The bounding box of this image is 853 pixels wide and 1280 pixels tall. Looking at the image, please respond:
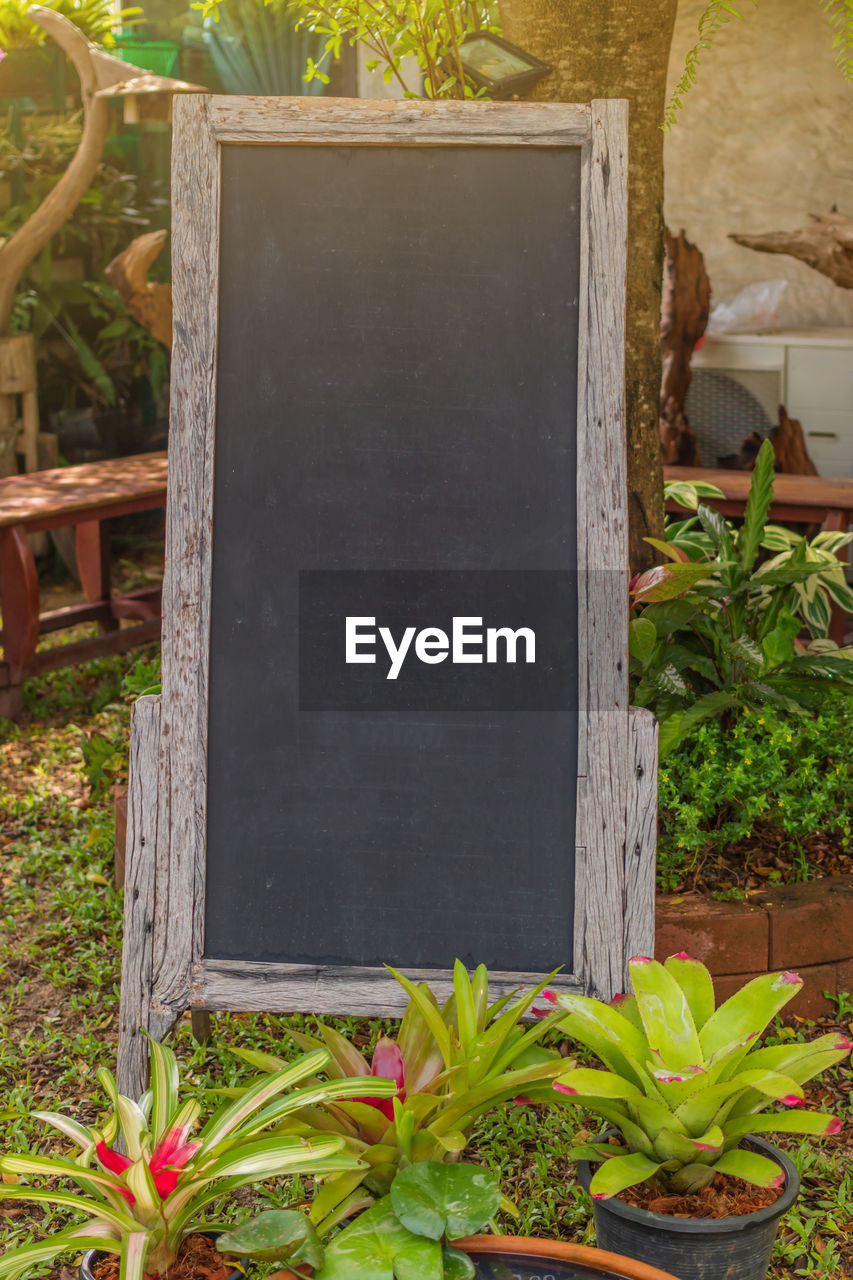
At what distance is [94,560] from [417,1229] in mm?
4350

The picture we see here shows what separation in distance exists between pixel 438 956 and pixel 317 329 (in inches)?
40.6

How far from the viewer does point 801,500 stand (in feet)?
14.7

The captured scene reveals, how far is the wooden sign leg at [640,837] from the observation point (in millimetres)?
1999

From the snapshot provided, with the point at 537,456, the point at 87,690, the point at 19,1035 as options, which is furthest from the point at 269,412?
the point at 87,690

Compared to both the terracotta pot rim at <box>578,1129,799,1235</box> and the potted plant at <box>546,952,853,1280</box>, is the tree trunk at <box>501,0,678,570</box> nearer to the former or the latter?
the potted plant at <box>546,952,853,1280</box>

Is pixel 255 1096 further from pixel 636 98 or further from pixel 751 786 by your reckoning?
pixel 636 98

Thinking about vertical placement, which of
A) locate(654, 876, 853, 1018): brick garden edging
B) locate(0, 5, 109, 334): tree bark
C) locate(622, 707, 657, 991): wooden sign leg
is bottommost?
locate(654, 876, 853, 1018): brick garden edging

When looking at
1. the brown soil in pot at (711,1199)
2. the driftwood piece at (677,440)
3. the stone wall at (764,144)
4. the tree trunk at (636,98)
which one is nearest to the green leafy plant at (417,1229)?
the brown soil in pot at (711,1199)

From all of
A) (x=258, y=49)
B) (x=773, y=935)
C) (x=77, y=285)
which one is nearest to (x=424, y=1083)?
(x=773, y=935)

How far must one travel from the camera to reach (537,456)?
6.63 ft

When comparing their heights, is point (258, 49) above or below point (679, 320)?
above

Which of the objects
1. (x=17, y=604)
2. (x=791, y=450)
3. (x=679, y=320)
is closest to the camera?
(x=17, y=604)

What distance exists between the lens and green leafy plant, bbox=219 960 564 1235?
175 centimetres

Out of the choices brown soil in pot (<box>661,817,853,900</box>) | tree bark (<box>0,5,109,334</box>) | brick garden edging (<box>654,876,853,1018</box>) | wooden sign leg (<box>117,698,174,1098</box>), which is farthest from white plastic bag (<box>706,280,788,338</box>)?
wooden sign leg (<box>117,698,174,1098</box>)
